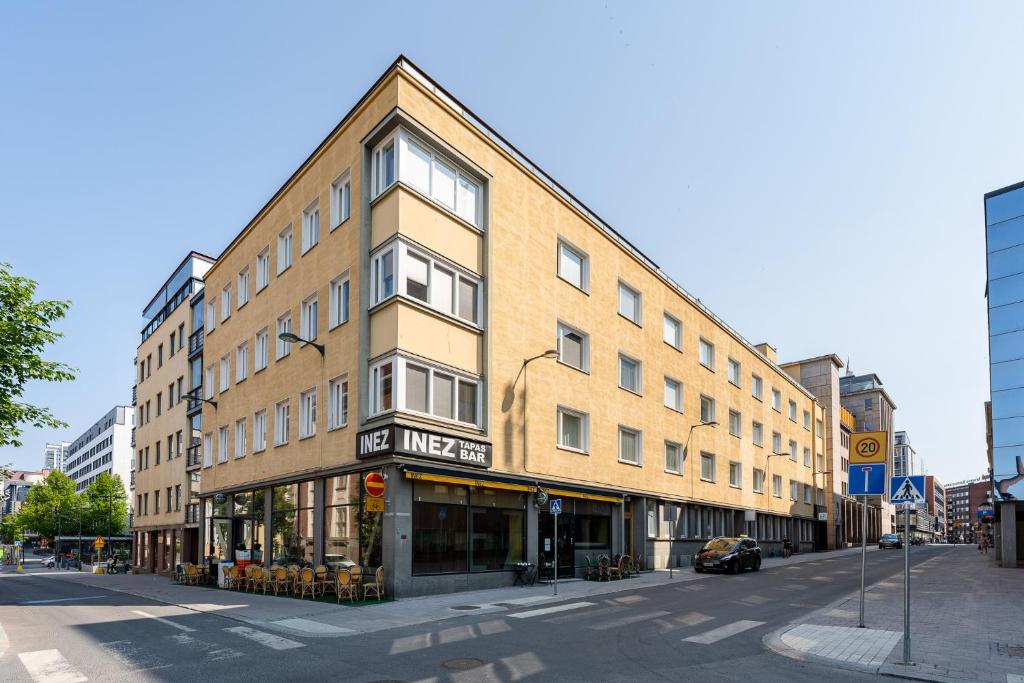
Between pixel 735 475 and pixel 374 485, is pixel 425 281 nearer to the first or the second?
pixel 374 485

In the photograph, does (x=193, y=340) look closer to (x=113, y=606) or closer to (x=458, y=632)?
(x=113, y=606)

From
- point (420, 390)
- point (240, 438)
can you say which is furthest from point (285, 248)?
point (420, 390)

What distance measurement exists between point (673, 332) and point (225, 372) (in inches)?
828

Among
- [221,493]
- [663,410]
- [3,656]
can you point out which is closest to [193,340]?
[221,493]

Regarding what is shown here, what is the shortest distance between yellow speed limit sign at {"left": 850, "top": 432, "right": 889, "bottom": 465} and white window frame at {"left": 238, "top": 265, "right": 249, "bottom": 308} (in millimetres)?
24512

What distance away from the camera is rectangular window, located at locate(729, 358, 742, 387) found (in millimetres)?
42472

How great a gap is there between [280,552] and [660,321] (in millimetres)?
19359

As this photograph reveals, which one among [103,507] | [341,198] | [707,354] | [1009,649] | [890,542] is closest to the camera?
[1009,649]

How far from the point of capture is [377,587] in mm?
18203

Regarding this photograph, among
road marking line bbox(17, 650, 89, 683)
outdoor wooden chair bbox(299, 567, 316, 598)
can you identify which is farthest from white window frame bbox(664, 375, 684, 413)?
road marking line bbox(17, 650, 89, 683)

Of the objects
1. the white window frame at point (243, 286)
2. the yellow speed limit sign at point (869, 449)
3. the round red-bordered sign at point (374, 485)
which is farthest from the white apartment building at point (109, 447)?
the yellow speed limit sign at point (869, 449)

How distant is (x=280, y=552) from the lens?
80.0 feet

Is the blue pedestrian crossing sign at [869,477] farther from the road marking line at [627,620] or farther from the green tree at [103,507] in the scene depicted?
the green tree at [103,507]

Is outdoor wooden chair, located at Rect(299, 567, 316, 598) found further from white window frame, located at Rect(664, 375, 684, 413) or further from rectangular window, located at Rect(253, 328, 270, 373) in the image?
white window frame, located at Rect(664, 375, 684, 413)
